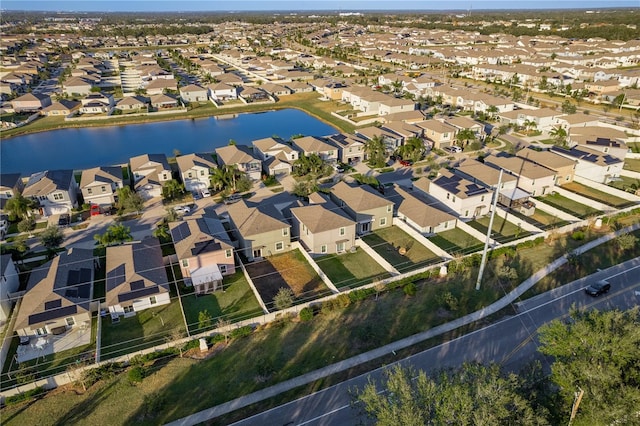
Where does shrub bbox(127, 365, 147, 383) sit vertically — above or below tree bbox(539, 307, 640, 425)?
below

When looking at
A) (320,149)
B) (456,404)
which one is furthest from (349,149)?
(456,404)

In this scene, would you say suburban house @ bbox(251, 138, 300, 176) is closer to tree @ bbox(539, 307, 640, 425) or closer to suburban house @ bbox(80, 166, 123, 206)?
suburban house @ bbox(80, 166, 123, 206)

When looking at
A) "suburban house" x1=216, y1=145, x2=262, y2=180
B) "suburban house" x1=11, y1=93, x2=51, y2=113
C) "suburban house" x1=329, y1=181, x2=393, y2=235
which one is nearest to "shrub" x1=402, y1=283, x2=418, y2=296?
"suburban house" x1=329, y1=181, x2=393, y2=235

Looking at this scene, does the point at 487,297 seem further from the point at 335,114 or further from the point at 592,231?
the point at 335,114

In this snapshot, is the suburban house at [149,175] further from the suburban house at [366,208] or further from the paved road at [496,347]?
the paved road at [496,347]

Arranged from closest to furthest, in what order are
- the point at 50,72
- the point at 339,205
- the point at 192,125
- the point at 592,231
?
the point at 592,231 → the point at 339,205 → the point at 192,125 → the point at 50,72

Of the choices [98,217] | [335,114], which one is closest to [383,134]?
[335,114]
